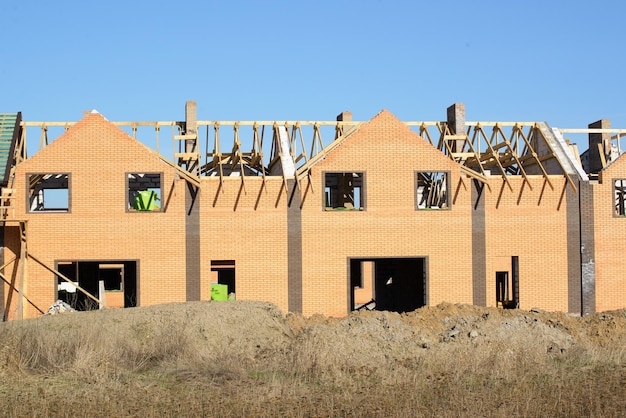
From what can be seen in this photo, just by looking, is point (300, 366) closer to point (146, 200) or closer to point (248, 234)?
point (248, 234)

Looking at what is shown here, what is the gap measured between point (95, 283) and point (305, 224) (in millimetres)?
11211

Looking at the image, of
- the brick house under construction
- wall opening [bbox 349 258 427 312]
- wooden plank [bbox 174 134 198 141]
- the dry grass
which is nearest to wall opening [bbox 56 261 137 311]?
the brick house under construction

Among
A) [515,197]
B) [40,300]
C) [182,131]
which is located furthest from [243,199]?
[515,197]

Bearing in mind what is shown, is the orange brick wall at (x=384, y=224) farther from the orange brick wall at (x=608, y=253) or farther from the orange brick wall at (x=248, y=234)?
the orange brick wall at (x=608, y=253)

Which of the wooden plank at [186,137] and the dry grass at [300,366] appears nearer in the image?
the dry grass at [300,366]

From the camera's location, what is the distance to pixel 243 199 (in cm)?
2712

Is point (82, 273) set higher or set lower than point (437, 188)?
lower

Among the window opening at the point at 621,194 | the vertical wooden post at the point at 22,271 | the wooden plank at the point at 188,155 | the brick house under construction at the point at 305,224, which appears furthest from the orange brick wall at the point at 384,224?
the window opening at the point at 621,194

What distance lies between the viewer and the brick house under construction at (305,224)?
1044 inches

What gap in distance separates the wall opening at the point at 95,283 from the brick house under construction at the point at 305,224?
2.31ft

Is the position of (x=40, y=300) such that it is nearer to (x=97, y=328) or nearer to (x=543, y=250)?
(x=97, y=328)

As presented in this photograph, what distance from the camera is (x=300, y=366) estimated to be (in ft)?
49.8

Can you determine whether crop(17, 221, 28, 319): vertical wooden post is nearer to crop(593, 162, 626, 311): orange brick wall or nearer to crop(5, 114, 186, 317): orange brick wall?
crop(5, 114, 186, 317): orange brick wall

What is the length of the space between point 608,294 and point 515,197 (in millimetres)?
4610
